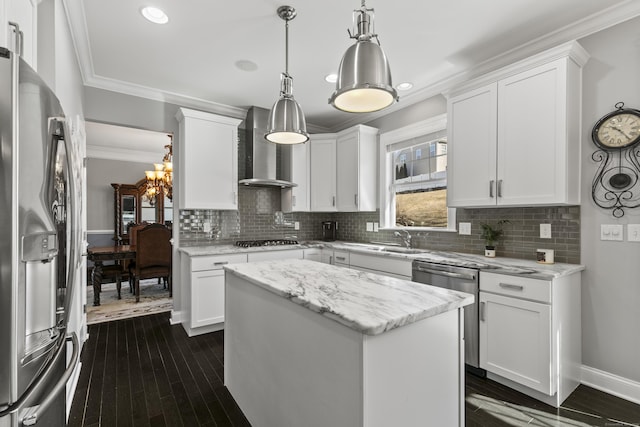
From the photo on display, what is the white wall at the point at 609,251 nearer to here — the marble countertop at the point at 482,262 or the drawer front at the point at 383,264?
the marble countertop at the point at 482,262

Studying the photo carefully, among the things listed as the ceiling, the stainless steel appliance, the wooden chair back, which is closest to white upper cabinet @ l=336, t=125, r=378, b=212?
the stainless steel appliance

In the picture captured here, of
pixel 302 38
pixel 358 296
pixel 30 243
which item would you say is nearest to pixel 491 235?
pixel 358 296

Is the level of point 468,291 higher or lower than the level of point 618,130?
lower

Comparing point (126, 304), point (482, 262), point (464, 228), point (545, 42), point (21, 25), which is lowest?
point (126, 304)

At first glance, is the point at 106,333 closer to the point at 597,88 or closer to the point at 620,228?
the point at 620,228

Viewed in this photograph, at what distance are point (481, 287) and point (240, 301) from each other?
179 centimetres

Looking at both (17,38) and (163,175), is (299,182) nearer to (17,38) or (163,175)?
(163,175)

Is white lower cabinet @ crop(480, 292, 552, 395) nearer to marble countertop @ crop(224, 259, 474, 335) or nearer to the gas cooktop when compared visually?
marble countertop @ crop(224, 259, 474, 335)

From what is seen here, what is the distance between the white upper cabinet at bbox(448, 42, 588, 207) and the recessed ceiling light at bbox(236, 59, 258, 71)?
6.34 ft

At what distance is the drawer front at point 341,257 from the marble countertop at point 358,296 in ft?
5.93

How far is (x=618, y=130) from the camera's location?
2201 mm

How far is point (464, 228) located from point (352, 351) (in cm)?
248

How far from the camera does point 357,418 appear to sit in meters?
1.08

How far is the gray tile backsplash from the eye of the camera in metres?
2.50
